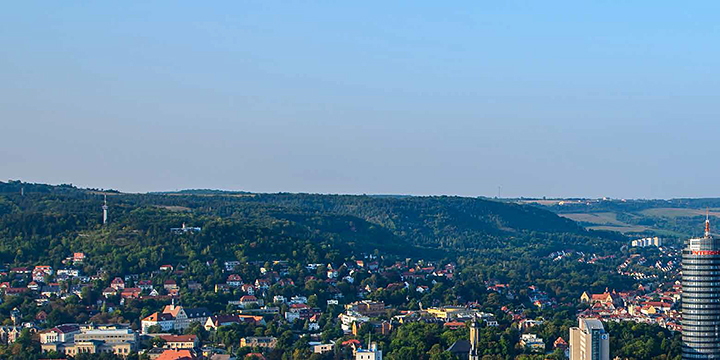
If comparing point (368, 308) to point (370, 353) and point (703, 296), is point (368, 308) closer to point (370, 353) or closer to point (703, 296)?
point (370, 353)

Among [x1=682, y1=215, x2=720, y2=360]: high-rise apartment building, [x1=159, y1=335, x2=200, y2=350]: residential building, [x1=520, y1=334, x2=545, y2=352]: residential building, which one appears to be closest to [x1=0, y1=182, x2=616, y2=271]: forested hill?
[x1=159, y1=335, x2=200, y2=350]: residential building

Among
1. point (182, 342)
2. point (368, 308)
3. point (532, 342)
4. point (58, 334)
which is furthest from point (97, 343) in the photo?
point (532, 342)

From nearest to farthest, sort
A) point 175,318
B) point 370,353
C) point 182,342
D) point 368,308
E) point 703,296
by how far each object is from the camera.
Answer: point 703,296 → point 370,353 → point 182,342 → point 175,318 → point 368,308

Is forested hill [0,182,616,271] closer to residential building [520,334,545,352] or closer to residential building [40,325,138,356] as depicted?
residential building [40,325,138,356]

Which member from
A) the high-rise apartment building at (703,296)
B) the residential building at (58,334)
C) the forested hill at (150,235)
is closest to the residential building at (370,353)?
the high-rise apartment building at (703,296)

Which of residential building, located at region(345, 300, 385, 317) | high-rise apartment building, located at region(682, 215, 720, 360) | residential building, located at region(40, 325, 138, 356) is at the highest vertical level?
high-rise apartment building, located at region(682, 215, 720, 360)

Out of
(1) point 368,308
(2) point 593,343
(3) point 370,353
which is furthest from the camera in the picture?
(1) point 368,308

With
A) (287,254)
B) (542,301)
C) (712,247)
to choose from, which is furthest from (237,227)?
(712,247)

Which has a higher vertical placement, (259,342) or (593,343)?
(593,343)

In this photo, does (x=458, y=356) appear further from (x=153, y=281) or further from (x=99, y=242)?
(x=99, y=242)
